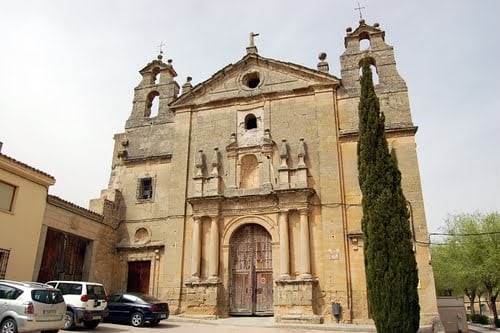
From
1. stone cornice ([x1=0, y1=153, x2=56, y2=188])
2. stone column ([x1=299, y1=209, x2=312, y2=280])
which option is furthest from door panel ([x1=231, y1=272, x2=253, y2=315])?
stone cornice ([x1=0, y1=153, x2=56, y2=188])

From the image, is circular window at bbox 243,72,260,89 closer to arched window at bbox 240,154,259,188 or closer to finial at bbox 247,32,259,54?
finial at bbox 247,32,259,54

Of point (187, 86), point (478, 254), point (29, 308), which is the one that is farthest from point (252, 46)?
A: point (478, 254)

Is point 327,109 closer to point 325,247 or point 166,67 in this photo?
point 325,247

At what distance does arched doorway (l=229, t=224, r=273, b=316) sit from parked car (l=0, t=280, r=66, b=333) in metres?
7.88

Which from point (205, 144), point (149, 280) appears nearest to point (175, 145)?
point (205, 144)

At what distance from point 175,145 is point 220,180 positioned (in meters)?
3.16

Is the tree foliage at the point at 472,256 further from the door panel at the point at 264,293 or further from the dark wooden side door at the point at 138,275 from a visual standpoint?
the dark wooden side door at the point at 138,275

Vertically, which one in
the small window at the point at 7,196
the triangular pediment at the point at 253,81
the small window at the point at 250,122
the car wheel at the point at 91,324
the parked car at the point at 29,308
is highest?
the triangular pediment at the point at 253,81

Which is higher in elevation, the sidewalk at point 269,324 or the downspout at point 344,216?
the downspout at point 344,216

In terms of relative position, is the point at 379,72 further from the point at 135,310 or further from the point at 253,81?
the point at 135,310

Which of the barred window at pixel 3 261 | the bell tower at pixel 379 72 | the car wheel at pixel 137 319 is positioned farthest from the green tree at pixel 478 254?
the barred window at pixel 3 261

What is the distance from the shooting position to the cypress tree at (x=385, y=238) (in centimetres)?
1102

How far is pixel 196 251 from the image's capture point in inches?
659

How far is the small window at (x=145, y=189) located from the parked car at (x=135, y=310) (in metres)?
6.06
